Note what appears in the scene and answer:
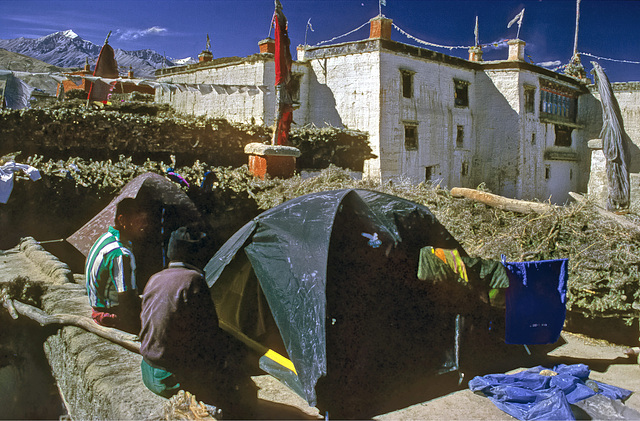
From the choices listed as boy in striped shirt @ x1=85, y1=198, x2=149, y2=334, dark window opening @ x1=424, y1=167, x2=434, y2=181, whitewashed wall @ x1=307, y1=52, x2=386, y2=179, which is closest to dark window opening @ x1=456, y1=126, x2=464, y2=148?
dark window opening @ x1=424, y1=167, x2=434, y2=181

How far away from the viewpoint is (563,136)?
26.6m

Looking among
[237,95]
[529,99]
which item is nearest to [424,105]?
[529,99]

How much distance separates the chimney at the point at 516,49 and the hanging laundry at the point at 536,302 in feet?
66.4

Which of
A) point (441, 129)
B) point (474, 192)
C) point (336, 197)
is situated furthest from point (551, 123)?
point (336, 197)

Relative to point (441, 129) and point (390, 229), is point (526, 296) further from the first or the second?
point (441, 129)

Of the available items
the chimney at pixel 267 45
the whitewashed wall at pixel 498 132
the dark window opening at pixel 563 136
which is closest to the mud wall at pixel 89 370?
the chimney at pixel 267 45

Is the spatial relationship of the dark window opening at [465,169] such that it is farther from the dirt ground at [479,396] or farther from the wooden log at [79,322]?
the wooden log at [79,322]

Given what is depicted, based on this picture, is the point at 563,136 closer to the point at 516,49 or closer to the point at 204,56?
the point at 516,49

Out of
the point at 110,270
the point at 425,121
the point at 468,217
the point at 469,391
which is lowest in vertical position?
the point at 469,391

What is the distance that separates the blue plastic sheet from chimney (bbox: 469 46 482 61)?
22111 millimetres

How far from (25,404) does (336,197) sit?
439 cm

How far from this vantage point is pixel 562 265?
221 inches

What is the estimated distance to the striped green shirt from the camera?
4051 millimetres

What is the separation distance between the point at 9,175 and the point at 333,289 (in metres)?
6.80
